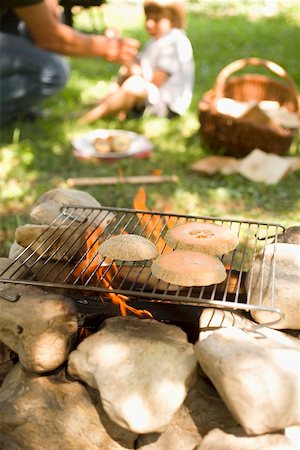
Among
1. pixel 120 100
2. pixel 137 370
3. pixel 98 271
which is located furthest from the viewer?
pixel 120 100

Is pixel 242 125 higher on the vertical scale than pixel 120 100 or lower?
higher

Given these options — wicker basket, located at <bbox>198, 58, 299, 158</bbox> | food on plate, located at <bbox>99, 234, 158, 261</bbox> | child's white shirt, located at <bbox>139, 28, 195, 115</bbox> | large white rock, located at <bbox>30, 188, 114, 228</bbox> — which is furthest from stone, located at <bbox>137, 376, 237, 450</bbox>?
child's white shirt, located at <bbox>139, 28, 195, 115</bbox>

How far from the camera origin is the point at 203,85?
7.00m

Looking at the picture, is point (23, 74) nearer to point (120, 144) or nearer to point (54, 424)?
point (120, 144)

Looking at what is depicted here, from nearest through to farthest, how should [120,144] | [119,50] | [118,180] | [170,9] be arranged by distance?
[118,180] < [119,50] < [120,144] < [170,9]

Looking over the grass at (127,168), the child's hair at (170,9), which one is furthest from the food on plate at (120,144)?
the child's hair at (170,9)

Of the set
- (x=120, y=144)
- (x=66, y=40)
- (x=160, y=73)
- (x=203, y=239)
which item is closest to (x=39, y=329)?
(x=203, y=239)

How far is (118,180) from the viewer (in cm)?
441

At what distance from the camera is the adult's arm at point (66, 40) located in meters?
4.57

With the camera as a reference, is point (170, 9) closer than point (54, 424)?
No

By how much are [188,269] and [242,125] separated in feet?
9.24

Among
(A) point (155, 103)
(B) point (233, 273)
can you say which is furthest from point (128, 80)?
(B) point (233, 273)

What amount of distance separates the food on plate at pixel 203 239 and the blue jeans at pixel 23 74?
3269mm

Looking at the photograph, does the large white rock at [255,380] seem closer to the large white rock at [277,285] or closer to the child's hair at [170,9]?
the large white rock at [277,285]
